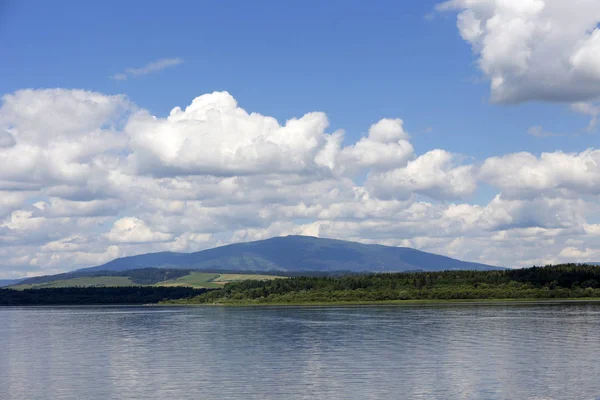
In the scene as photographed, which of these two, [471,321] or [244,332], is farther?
[471,321]

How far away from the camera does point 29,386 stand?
7212 centimetres

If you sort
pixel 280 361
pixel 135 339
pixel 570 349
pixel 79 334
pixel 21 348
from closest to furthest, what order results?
1. pixel 280 361
2. pixel 570 349
3. pixel 21 348
4. pixel 135 339
5. pixel 79 334

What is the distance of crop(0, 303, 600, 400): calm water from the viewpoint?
6519cm

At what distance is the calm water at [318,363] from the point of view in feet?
214

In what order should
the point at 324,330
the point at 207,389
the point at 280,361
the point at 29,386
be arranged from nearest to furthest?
the point at 207,389
the point at 29,386
the point at 280,361
the point at 324,330

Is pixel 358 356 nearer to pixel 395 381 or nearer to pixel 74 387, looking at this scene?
pixel 395 381

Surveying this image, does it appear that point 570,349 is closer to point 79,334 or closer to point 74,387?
point 74,387

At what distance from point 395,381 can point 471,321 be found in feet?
283

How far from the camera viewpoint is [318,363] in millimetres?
84750

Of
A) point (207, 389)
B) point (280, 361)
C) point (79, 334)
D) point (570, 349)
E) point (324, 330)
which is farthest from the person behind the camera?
point (79, 334)

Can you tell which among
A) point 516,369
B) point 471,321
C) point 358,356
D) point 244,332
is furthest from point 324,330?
point 516,369

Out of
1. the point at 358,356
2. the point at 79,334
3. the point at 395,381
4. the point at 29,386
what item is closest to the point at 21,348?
the point at 79,334

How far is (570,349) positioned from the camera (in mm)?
93375

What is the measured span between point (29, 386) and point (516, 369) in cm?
4847
